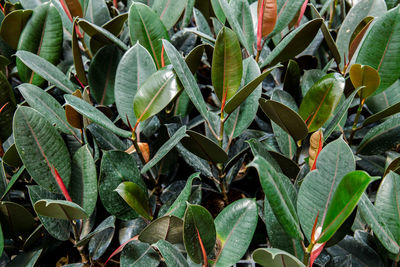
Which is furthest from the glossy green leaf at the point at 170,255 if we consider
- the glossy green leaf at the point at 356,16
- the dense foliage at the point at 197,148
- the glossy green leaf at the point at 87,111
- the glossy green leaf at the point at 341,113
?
the glossy green leaf at the point at 356,16

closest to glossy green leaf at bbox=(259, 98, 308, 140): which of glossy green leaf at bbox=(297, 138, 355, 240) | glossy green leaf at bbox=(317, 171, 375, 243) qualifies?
glossy green leaf at bbox=(297, 138, 355, 240)

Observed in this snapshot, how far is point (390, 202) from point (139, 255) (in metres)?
0.48

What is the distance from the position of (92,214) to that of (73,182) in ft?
0.36

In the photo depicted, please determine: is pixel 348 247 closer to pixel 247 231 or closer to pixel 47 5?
pixel 247 231

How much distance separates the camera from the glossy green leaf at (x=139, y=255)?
2.47ft

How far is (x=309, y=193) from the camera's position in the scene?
63cm

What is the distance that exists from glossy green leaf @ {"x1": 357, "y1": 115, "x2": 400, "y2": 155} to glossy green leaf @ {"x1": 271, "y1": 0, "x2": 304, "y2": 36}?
34cm

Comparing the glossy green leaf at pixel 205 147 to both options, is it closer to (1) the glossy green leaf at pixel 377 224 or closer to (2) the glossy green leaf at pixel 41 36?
(1) the glossy green leaf at pixel 377 224

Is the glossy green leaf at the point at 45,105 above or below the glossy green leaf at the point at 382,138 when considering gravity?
above

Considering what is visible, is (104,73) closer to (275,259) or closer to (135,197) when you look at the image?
(135,197)

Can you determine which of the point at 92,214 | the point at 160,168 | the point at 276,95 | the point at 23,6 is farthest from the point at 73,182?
the point at 23,6

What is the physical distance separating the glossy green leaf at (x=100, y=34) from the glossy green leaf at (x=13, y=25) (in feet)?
0.62

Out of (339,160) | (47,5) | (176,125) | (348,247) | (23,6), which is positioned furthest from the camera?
(23,6)

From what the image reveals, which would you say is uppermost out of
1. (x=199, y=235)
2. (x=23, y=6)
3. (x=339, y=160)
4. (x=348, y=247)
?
(x=23, y=6)
